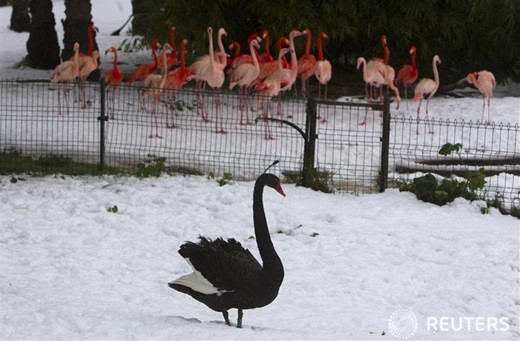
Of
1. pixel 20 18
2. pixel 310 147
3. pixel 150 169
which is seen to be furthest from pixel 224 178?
pixel 20 18

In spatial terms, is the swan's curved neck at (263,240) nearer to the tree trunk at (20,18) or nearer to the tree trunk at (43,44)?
the tree trunk at (43,44)

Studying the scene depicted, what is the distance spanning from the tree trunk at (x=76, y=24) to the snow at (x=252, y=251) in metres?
7.51

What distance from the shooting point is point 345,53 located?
64.8ft

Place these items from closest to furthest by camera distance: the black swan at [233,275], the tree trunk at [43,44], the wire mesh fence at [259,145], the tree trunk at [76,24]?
the black swan at [233,275]
the wire mesh fence at [259,145]
the tree trunk at [76,24]
the tree trunk at [43,44]

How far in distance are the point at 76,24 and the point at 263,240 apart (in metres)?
12.8

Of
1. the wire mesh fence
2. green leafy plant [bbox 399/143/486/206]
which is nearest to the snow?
green leafy plant [bbox 399/143/486/206]

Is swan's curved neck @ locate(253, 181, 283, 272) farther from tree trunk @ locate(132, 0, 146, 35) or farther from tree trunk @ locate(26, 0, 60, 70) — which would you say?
tree trunk @ locate(26, 0, 60, 70)

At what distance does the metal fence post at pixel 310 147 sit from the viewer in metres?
11.5

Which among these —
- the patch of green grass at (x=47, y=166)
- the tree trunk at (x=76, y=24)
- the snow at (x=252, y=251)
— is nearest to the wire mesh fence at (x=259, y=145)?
the patch of green grass at (x=47, y=166)

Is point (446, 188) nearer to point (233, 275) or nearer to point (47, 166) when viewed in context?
point (47, 166)

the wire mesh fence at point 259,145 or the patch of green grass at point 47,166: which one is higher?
the wire mesh fence at point 259,145

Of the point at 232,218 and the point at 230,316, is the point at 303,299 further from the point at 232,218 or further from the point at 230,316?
the point at 232,218

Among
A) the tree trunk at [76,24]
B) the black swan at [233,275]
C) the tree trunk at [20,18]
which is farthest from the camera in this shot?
the tree trunk at [20,18]

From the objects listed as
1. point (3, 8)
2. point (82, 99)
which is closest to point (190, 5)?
point (82, 99)
